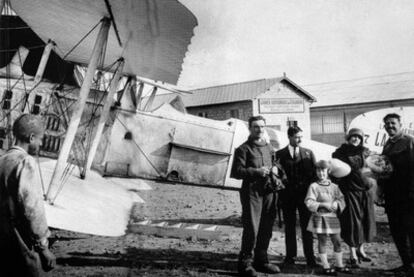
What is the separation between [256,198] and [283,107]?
81.4 feet

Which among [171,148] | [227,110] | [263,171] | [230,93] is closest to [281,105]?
[230,93]

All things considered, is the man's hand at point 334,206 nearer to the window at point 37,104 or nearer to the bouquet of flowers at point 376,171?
the bouquet of flowers at point 376,171

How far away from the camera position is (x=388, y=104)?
65.9 feet

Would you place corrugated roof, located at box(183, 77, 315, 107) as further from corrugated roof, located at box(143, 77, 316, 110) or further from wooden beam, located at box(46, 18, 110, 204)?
wooden beam, located at box(46, 18, 110, 204)

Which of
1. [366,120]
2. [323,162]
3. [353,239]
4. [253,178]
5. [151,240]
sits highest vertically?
[366,120]

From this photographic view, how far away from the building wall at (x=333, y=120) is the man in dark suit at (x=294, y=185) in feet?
63.5

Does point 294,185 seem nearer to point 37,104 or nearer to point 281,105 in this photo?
point 37,104

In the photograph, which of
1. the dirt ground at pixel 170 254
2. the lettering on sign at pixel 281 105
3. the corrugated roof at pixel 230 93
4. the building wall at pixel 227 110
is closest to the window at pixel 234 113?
the building wall at pixel 227 110

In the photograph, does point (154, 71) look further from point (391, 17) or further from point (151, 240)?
point (391, 17)

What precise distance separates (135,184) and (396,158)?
15.6ft

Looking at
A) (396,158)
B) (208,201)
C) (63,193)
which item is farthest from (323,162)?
(208,201)

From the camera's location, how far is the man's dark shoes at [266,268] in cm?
330

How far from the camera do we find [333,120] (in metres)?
23.1

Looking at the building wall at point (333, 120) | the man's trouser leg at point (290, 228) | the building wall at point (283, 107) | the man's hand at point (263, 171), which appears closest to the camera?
the man's hand at point (263, 171)
